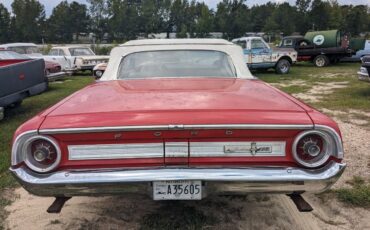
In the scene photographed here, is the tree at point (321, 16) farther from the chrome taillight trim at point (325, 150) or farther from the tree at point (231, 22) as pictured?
the chrome taillight trim at point (325, 150)

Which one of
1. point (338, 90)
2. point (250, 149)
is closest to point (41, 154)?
point (250, 149)

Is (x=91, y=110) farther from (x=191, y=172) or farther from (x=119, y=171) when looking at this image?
(x=191, y=172)

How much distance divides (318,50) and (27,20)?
64.8 metres

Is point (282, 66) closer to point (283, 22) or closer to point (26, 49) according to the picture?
point (26, 49)

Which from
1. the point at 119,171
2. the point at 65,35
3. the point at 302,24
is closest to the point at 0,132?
the point at 119,171

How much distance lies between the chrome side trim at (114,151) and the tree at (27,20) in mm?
77011

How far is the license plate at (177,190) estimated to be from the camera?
2732mm

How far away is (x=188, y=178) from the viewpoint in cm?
268

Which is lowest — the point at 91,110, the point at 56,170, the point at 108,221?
the point at 108,221

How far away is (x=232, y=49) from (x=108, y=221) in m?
2.35

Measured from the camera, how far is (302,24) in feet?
226

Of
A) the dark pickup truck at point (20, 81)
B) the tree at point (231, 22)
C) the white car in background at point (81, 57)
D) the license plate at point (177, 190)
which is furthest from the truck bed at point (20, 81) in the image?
the tree at point (231, 22)

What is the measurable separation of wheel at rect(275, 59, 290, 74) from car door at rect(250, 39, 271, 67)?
1.65 ft

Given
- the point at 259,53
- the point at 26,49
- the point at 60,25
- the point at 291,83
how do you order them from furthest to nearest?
the point at 60,25
the point at 26,49
the point at 259,53
the point at 291,83
